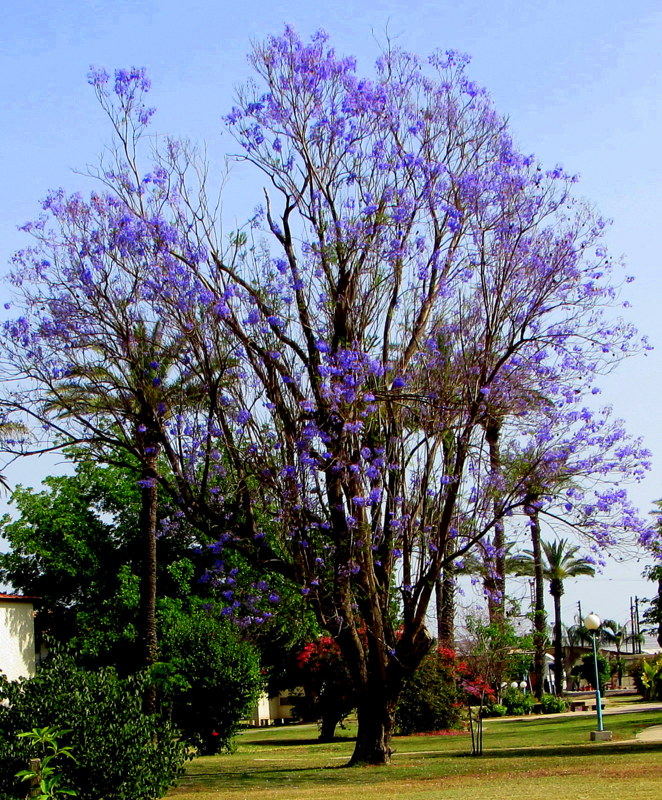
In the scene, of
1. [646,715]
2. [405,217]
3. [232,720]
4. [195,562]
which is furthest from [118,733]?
[195,562]

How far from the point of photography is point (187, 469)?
63.5 ft

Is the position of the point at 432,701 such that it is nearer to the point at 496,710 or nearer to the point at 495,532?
the point at 496,710

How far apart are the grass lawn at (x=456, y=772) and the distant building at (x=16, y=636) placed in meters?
5.48

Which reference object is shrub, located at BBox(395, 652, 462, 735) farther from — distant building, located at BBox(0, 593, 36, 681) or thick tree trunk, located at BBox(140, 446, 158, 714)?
distant building, located at BBox(0, 593, 36, 681)

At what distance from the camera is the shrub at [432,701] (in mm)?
32594

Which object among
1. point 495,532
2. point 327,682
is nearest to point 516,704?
point 327,682

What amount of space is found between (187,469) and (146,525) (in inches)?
467

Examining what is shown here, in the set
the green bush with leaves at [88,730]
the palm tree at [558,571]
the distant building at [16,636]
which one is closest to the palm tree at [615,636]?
the palm tree at [558,571]

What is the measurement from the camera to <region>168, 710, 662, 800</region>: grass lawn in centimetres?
1436

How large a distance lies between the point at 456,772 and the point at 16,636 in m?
14.7

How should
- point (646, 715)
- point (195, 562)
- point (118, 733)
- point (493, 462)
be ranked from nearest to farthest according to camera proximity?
point (118, 733)
point (493, 462)
point (646, 715)
point (195, 562)

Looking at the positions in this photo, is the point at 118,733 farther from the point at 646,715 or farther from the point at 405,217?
A: the point at 646,715

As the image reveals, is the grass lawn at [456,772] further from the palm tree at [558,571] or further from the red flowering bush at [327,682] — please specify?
the palm tree at [558,571]

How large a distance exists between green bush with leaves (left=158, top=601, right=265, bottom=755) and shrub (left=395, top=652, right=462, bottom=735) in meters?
4.90
